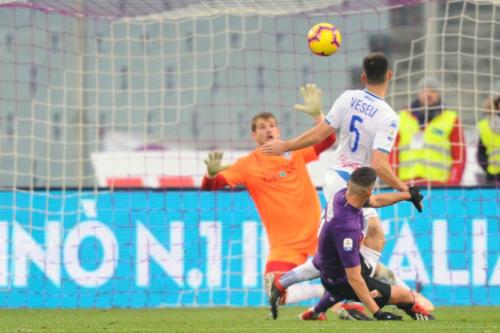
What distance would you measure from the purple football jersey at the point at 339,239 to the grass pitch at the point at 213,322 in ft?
1.36

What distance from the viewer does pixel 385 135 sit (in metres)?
9.62

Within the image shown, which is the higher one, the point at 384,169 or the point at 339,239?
the point at 384,169

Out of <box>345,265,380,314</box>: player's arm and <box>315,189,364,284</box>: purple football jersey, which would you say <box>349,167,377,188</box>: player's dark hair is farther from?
<box>345,265,380,314</box>: player's arm

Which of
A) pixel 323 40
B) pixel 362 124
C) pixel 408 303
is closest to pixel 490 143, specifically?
pixel 323 40

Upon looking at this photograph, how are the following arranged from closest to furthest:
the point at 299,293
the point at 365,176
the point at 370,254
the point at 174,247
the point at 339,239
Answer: the point at 365,176 < the point at 339,239 < the point at 370,254 < the point at 299,293 < the point at 174,247

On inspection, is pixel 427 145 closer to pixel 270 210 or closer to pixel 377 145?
pixel 270 210

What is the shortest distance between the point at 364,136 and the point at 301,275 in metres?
1.23

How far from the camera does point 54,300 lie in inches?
503

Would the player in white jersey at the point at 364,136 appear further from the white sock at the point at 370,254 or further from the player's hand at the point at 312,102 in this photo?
the player's hand at the point at 312,102

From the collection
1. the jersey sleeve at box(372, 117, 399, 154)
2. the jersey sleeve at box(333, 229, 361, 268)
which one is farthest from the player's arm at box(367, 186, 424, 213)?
the jersey sleeve at box(372, 117, 399, 154)

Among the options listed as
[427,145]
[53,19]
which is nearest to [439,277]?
[427,145]

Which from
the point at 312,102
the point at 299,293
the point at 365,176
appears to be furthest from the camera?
the point at 299,293

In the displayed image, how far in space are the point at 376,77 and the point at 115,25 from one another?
226 inches

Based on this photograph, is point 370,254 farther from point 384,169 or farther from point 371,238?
point 384,169
